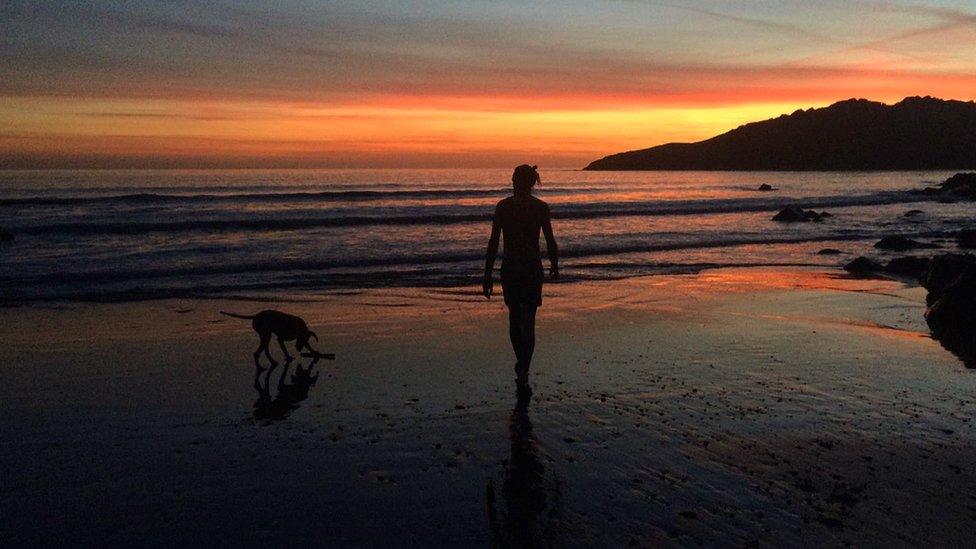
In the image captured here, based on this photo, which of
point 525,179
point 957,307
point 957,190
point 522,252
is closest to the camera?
point 525,179

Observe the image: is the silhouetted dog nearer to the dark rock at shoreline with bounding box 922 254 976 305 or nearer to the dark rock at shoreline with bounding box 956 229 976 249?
the dark rock at shoreline with bounding box 922 254 976 305

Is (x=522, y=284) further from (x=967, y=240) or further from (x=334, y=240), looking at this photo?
(x=967, y=240)

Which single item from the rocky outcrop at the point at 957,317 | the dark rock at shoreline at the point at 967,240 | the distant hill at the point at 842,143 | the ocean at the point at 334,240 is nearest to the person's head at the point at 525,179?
the rocky outcrop at the point at 957,317

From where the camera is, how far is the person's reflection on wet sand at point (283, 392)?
253 inches

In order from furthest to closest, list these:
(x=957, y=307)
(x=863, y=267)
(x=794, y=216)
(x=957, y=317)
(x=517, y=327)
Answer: (x=794, y=216) < (x=863, y=267) < (x=957, y=307) < (x=957, y=317) < (x=517, y=327)

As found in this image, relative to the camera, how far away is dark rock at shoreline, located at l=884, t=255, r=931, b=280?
53.6 ft

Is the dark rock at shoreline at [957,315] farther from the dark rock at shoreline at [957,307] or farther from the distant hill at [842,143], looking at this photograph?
the distant hill at [842,143]

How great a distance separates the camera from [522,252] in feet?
22.4

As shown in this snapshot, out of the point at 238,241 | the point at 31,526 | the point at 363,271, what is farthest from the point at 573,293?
the point at 238,241

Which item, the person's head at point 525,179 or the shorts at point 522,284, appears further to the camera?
the shorts at point 522,284

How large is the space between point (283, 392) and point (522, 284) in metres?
2.45

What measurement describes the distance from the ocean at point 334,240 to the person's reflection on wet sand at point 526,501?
846 centimetres

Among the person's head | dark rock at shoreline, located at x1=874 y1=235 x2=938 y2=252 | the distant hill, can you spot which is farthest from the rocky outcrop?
the distant hill

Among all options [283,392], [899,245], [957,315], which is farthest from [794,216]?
[283,392]
